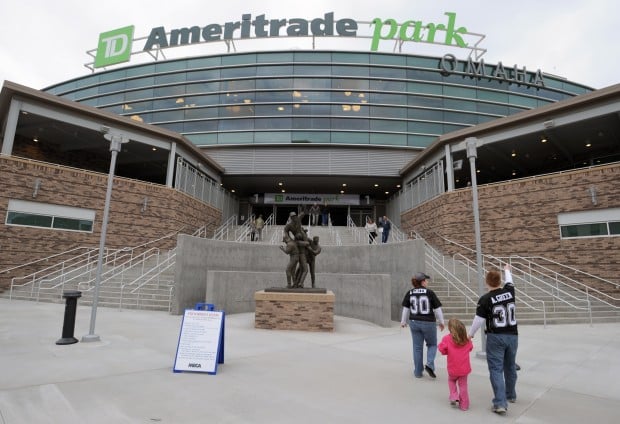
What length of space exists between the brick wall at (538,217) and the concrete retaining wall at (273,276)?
24.6ft

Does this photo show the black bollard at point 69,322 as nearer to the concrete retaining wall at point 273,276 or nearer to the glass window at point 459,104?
the concrete retaining wall at point 273,276

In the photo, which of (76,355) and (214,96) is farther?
(214,96)

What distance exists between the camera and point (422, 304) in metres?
5.83

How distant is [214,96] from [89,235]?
19.0 m

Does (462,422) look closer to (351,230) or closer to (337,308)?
(337,308)

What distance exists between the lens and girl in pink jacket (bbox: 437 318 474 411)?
4.34m

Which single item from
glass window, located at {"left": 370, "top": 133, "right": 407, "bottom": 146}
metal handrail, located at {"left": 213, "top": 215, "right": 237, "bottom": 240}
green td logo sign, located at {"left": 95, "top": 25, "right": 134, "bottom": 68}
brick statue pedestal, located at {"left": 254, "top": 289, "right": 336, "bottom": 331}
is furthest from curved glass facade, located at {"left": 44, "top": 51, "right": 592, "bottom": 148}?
brick statue pedestal, located at {"left": 254, "top": 289, "right": 336, "bottom": 331}

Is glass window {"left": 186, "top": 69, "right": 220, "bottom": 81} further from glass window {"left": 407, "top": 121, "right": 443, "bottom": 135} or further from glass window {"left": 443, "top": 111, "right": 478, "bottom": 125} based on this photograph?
glass window {"left": 443, "top": 111, "right": 478, "bottom": 125}

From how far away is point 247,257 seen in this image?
52.9 ft

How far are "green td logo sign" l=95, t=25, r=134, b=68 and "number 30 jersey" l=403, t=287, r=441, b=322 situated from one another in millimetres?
41532

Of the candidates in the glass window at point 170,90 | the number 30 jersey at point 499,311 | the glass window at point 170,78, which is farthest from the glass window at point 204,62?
the number 30 jersey at point 499,311

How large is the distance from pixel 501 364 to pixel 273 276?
437 inches

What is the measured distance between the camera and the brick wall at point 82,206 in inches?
660

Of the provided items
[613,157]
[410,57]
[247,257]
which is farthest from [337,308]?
[410,57]
